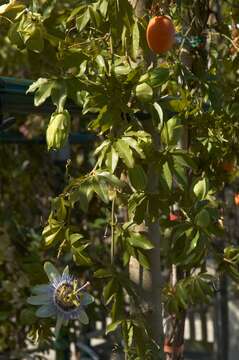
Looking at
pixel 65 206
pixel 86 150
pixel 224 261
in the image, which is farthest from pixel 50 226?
pixel 86 150

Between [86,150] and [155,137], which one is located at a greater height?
[86,150]

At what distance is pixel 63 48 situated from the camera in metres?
1.53

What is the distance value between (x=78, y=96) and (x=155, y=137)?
1.02 feet

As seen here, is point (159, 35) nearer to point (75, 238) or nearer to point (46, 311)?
point (75, 238)

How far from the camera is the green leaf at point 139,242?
1.69m

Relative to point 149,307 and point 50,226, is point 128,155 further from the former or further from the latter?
point 149,307

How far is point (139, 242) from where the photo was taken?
1700 millimetres

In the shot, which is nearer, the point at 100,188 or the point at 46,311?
the point at 100,188

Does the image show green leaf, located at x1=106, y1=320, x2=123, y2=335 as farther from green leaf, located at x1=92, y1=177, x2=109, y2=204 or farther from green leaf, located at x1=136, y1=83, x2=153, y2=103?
green leaf, located at x1=136, y1=83, x2=153, y2=103

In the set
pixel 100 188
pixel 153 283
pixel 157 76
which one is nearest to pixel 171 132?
pixel 157 76

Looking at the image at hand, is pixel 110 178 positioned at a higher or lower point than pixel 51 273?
higher

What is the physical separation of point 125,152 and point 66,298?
338mm

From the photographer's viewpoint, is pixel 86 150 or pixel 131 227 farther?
pixel 86 150

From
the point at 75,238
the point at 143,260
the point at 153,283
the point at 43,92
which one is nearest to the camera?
the point at 43,92
